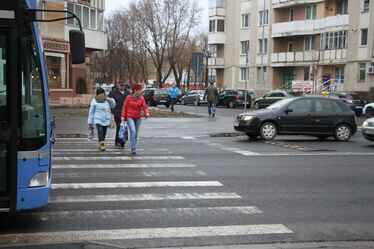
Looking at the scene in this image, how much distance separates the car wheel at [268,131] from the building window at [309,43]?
3591 centimetres

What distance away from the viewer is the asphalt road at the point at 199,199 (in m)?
5.92

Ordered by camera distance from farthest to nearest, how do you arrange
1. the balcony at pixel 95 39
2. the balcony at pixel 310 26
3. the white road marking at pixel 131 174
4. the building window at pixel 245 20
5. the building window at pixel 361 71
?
1. the building window at pixel 245 20
2. the balcony at pixel 310 26
3. the building window at pixel 361 71
4. the balcony at pixel 95 39
5. the white road marking at pixel 131 174

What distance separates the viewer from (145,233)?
19.5 feet

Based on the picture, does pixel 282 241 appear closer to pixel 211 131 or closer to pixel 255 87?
pixel 211 131

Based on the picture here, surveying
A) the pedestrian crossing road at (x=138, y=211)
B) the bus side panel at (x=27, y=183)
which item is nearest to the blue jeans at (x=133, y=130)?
the pedestrian crossing road at (x=138, y=211)

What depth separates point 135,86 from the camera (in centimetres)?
1287

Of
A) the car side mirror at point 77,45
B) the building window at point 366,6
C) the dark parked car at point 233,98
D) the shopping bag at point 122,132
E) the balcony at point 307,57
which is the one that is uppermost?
the building window at point 366,6

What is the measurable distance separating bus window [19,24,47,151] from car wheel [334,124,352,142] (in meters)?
13.1

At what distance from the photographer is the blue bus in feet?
18.7

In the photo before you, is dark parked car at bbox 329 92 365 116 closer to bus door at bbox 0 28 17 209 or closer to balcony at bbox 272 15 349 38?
balcony at bbox 272 15 349 38

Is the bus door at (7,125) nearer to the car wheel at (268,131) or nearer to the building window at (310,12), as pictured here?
the car wheel at (268,131)

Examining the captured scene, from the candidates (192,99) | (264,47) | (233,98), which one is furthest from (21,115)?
(264,47)

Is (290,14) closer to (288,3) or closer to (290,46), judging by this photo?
(288,3)

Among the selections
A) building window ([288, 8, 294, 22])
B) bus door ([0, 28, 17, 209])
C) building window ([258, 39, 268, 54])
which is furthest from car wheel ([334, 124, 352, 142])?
building window ([258, 39, 268, 54])
